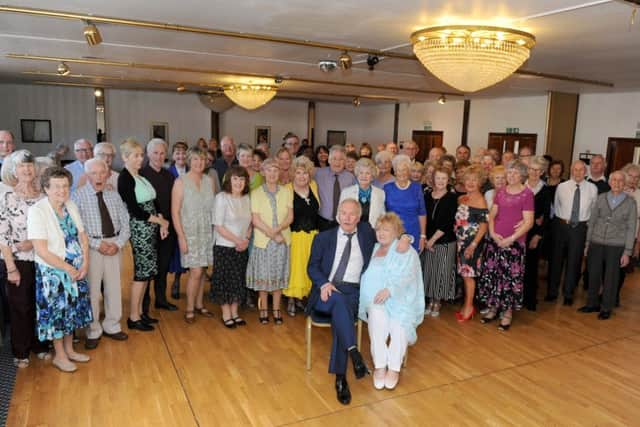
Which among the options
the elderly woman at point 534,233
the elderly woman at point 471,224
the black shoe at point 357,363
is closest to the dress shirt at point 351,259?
the black shoe at point 357,363

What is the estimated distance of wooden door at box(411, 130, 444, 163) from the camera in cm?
1252

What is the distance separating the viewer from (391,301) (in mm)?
3486

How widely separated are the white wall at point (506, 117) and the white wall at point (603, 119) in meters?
0.69

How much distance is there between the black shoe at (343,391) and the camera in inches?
128

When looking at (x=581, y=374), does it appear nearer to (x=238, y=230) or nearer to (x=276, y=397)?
(x=276, y=397)

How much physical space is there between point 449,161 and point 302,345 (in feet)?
7.71

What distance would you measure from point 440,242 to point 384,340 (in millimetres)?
1646

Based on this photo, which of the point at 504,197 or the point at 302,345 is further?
→ the point at 504,197

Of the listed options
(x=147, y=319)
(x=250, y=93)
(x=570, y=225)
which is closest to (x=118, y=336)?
(x=147, y=319)

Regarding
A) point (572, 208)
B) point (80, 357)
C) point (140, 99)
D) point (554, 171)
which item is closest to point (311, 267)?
point (80, 357)

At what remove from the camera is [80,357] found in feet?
12.2

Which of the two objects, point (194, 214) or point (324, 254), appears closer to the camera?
point (324, 254)

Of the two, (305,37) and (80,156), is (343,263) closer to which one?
(305,37)

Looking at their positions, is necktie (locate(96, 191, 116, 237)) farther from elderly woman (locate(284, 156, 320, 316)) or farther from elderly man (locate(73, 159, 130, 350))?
elderly woman (locate(284, 156, 320, 316))
